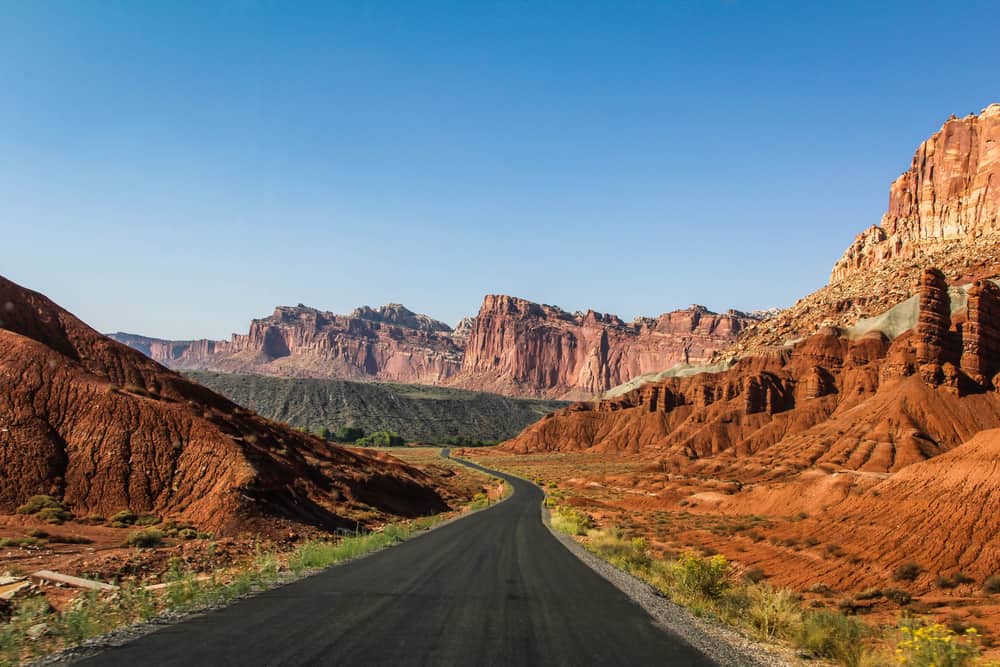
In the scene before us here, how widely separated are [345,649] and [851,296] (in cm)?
13802

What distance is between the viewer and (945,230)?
5517 inches

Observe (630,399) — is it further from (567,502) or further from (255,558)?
(255,558)

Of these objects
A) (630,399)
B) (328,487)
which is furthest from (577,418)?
(328,487)

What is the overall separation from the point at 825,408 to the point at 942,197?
87.3m

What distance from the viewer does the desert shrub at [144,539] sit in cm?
2239

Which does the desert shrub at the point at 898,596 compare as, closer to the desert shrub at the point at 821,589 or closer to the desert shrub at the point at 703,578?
the desert shrub at the point at 821,589

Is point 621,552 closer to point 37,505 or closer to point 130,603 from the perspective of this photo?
point 130,603

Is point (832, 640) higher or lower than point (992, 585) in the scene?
higher

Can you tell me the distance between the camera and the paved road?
958 centimetres

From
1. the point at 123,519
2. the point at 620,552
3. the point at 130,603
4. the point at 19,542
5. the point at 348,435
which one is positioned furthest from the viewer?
the point at 348,435

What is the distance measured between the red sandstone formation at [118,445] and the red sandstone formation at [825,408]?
5342 cm

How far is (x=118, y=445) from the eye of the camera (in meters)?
29.8

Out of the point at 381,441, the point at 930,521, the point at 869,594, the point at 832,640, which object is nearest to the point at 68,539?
the point at 832,640

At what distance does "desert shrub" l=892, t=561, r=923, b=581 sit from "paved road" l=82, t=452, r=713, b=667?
13662 mm
